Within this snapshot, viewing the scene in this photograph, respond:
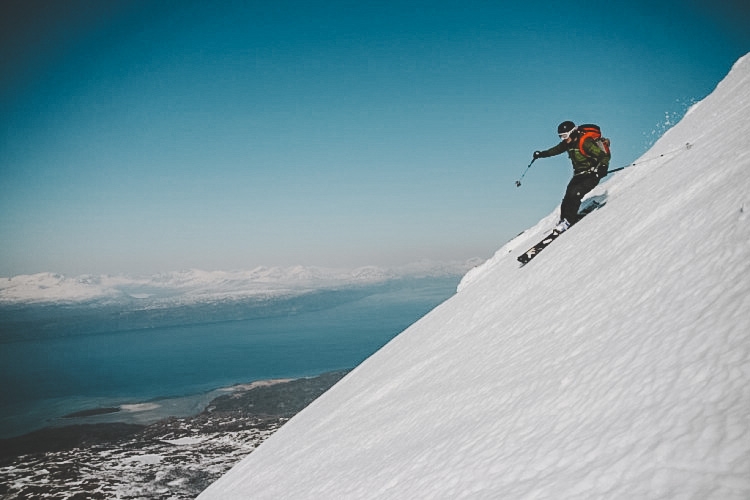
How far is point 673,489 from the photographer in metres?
1.67

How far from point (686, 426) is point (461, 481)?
72.2 inches

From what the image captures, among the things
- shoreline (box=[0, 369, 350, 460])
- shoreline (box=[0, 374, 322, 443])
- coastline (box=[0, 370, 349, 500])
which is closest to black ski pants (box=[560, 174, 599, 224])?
coastline (box=[0, 370, 349, 500])

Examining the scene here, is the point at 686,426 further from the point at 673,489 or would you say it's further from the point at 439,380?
the point at 439,380

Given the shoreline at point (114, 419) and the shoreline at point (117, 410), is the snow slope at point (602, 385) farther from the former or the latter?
the shoreline at point (117, 410)

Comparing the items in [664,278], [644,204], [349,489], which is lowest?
Answer: [349,489]

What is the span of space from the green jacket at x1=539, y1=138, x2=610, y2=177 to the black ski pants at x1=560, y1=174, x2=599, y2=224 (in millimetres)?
157

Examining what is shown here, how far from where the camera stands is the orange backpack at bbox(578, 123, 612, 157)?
32.1ft

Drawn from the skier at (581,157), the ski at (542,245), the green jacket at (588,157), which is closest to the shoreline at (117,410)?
the ski at (542,245)

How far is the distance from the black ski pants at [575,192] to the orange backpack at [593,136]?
24.4 inches

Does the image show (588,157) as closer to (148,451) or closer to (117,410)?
(148,451)

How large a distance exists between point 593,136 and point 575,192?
57.5 inches

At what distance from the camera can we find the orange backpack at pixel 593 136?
Answer: 9781 mm

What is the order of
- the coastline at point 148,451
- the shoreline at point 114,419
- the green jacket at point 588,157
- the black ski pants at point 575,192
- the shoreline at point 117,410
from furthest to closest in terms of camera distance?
the shoreline at point 117,410 → the shoreline at point 114,419 → the coastline at point 148,451 → the black ski pants at point 575,192 → the green jacket at point 588,157

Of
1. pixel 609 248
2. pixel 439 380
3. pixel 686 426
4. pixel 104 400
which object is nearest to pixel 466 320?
pixel 439 380
